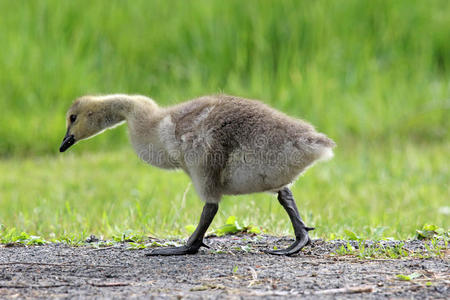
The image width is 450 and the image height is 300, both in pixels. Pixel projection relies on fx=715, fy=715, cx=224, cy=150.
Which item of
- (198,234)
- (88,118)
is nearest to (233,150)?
(198,234)

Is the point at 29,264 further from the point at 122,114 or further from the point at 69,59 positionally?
the point at 69,59

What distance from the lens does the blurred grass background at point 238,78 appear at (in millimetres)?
9086

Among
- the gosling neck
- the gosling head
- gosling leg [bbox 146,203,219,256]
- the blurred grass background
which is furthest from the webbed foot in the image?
the blurred grass background

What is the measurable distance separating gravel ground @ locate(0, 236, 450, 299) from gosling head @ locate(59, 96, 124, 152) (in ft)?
2.91

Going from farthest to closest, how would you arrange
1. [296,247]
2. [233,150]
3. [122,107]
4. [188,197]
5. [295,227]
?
[188,197] < [122,107] < [295,227] < [296,247] < [233,150]

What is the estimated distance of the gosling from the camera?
15.1ft

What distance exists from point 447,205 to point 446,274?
12.8 feet

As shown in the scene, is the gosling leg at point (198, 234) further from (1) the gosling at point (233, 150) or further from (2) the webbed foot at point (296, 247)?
(2) the webbed foot at point (296, 247)

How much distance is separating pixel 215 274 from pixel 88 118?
1.84 m

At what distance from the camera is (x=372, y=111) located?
430 inches

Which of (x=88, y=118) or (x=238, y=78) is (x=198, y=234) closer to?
(x=88, y=118)

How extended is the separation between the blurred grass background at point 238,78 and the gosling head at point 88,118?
8.96ft

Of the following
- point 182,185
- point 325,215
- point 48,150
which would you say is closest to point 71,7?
point 48,150

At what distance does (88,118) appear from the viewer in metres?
5.35
